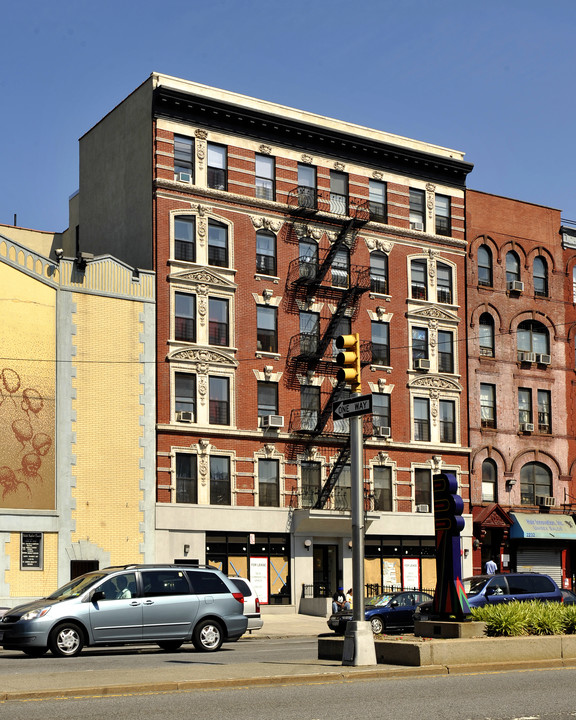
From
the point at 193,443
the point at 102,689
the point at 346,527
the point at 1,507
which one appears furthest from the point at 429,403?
the point at 102,689

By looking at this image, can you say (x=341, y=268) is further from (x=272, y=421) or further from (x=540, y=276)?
(x=540, y=276)

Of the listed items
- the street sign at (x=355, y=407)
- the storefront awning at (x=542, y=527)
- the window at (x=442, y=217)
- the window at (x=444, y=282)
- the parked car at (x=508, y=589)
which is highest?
the window at (x=442, y=217)

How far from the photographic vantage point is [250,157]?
46.3 meters

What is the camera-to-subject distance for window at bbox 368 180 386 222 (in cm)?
4997

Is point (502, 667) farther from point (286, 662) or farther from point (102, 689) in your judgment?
point (102, 689)

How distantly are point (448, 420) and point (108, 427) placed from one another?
670 inches

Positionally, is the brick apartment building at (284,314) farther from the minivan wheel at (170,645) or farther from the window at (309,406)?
the minivan wheel at (170,645)

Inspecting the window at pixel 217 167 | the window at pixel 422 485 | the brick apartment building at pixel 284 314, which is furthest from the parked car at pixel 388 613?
the window at pixel 217 167

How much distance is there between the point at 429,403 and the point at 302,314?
7.58 meters

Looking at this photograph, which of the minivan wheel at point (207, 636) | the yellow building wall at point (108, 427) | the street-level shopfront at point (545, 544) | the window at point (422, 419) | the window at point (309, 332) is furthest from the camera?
the street-level shopfront at point (545, 544)

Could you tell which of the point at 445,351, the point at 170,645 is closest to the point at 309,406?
the point at 445,351

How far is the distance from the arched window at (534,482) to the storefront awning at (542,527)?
3.25ft

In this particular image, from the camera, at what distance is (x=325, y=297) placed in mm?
48031

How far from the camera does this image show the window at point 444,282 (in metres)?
51.5
